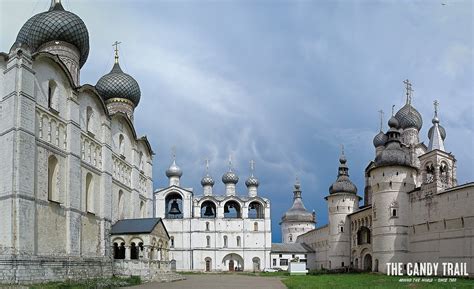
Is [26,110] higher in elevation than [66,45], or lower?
lower

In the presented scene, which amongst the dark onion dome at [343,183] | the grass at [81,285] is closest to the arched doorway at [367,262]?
the dark onion dome at [343,183]

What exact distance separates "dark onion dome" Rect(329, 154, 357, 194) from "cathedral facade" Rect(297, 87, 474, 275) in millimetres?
212

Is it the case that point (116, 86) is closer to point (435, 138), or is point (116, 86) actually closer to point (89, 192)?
point (89, 192)

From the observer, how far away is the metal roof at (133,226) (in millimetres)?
31766

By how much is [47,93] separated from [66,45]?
827 centimetres

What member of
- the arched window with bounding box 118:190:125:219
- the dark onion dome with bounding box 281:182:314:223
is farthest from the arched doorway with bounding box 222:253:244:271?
the arched window with bounding box 118:190:125:219

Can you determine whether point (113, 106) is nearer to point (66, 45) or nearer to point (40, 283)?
point (66, 45)

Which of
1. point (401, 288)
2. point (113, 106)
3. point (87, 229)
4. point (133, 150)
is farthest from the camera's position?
point (113, 106)

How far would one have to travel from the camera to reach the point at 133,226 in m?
32.4

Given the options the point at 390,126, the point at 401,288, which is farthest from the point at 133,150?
the point at 401,288

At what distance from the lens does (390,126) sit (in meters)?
41.9

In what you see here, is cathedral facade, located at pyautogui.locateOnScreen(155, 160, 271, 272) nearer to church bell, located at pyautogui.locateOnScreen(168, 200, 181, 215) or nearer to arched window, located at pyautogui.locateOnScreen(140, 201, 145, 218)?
church bell, located at pyautogui.locateOnScreen(168, 200, 181, 215)

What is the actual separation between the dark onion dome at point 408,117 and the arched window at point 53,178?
33.5 metres

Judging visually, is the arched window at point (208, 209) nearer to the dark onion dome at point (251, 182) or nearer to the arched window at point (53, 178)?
the dark onion dome at point (251, 182)
